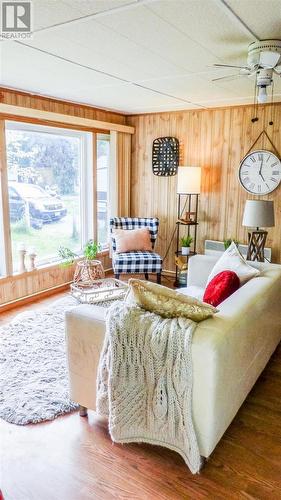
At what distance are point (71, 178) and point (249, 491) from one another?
3.98 metres

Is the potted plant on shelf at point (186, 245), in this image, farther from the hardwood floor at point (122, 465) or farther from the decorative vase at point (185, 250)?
the hardwood floor at point (122, 465)

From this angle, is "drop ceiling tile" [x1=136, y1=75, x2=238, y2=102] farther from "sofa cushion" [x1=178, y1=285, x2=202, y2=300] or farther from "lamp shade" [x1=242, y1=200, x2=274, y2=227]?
"sofa cushion" [x1=178, y1=285, x2=202, y2=300]

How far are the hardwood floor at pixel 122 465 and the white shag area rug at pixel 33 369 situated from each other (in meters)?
0.10

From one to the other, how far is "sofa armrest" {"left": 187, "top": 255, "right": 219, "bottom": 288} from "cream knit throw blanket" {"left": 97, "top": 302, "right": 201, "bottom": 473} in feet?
4.96

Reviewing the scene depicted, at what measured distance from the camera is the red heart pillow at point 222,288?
7.81ft

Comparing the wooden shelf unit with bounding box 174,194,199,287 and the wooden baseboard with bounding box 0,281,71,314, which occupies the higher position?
the wooden shelf unit with bounding box 174,194,199,287

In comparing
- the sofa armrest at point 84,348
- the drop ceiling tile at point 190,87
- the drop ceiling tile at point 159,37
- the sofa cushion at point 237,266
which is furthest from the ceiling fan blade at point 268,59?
the sofa armrest at point 84,348

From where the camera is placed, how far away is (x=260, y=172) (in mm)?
4441

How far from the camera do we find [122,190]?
539 centimetres

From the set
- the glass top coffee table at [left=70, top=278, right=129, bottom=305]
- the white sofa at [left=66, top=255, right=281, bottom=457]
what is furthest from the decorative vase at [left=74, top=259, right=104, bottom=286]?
Result: the white sofa at [left=66, top=255, right=281, bottom=457]

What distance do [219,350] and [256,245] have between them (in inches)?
94.7

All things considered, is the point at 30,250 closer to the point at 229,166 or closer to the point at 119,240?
the point at 119,240

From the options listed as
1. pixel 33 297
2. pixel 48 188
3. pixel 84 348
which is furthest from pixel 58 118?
pixel 84 348

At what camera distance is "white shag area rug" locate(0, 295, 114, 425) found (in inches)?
93.9
